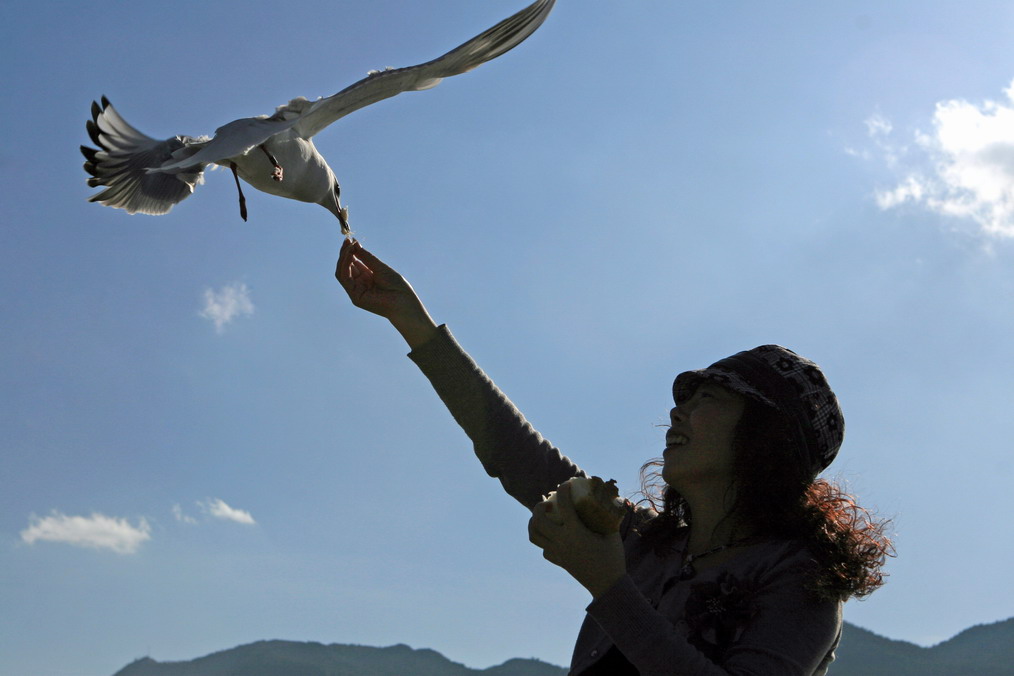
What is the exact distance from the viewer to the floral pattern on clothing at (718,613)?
1.42 meters

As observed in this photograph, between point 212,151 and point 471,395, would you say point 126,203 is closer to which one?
point 212,151

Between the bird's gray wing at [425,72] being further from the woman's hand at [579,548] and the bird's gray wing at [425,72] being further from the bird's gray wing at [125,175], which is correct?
the woman's hand at [579,548]

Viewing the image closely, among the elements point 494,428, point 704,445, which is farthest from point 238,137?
point 704,445

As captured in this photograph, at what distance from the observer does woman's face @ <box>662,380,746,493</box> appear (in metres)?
1.60

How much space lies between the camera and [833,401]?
158 centimetres

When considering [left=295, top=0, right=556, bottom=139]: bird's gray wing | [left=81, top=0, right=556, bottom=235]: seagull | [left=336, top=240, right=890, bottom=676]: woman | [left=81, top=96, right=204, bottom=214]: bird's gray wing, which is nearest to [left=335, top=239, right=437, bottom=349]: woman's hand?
[left=336, top=240, right=890, bottom=676]: woman

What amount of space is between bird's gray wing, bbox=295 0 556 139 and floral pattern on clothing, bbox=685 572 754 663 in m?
1.75

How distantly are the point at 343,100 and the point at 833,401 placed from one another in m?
1.70

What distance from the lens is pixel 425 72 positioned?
2783 millimetres

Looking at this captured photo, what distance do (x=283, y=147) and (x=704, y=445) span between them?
1494 millimetres

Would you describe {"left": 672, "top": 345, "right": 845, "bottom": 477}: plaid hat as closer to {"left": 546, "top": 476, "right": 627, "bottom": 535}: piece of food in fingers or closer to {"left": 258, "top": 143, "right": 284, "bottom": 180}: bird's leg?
{"left": 546, "top": 476, "right": 627, "bottom": 535}: piece of food in fingers

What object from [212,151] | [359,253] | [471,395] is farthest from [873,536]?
[212,151]

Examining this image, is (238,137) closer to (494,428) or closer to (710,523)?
(494,428)

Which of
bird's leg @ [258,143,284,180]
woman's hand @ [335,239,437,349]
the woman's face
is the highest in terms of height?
bird's leg @ [258,143,284,180]
